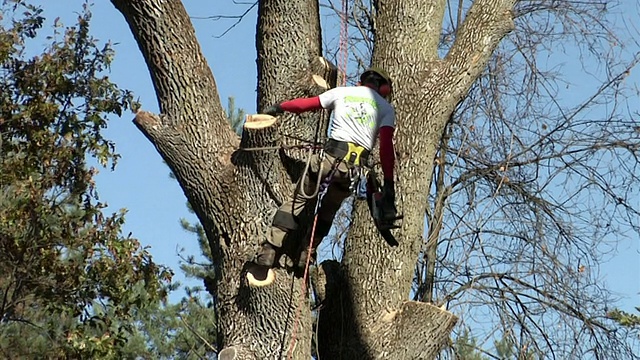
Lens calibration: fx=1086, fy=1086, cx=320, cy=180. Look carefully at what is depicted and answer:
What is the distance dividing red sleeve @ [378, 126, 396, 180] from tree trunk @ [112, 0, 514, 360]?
0.41 meters

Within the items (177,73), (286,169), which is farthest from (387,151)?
(177,73)

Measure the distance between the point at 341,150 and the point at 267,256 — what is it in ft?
2.97

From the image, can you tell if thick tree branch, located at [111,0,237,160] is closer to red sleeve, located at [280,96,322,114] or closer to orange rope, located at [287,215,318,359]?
red sleeve, located at [280,96,322,114]

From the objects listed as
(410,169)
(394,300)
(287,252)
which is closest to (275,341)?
(287,252)

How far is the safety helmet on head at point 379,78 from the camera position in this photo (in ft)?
24.5

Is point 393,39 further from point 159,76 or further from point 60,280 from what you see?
point 60,280

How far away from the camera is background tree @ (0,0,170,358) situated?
39.0 ft

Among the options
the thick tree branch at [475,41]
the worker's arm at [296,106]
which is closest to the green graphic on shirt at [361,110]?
the worker's arm at [296,106]

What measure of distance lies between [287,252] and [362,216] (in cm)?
107

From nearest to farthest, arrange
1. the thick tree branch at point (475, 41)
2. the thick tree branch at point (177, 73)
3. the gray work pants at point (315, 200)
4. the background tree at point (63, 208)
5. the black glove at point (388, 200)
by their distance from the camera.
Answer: the gray work pants at point (315, 200) → the thick tree branch at point (177, 73) → the black glove at point (388, 200) → the thick tree branch at point (475, 41) → the background tree at point (63, 208)

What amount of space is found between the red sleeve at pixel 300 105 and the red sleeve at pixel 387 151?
2.14ft

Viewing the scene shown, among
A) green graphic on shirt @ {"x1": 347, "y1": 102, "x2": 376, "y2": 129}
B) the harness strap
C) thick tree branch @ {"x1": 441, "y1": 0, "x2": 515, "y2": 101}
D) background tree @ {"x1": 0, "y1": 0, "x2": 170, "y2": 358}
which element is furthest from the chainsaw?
background tree @ {"x1": 0, "y1": 0, "x2": 170, "y2": 358}

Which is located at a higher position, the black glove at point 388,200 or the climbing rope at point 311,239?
the black glove at point 388,200

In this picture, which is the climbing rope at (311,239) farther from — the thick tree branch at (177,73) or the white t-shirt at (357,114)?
the thick tree branch at (177,73)
